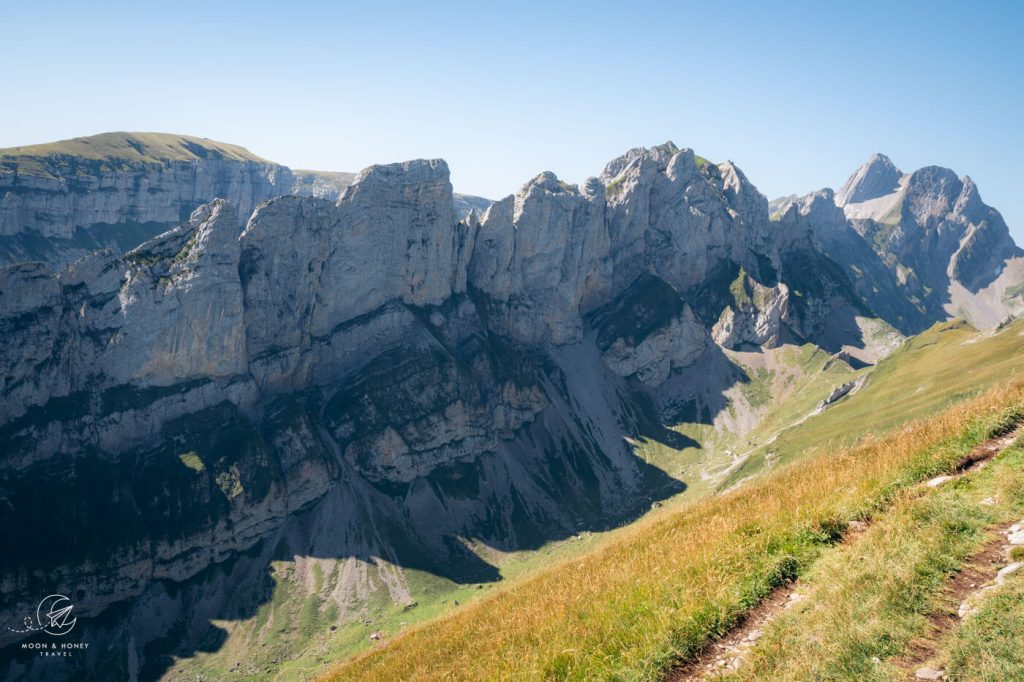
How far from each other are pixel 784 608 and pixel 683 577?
8.33 ft

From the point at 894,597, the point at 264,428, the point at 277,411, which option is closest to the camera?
the point at 894,597

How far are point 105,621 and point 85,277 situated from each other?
79.1 metres

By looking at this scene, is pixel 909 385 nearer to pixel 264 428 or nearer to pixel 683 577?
pixel 683 577

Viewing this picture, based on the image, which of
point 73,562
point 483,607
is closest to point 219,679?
point 73,562

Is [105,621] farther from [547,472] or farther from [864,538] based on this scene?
[864,538]

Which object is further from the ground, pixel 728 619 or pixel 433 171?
pixel 433 171

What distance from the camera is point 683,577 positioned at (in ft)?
47.4

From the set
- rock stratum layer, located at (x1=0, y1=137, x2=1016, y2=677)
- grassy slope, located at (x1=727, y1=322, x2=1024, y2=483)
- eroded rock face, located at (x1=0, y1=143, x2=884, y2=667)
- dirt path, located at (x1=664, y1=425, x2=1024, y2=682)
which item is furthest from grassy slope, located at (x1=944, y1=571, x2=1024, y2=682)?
eroded rock face, located at (x1=0, y1=143, x2=884, y2=667)

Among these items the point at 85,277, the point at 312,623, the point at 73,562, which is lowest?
the point at 312,623

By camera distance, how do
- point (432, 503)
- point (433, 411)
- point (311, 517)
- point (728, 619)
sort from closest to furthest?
point (728, 619)
point (311, 517)
point (432, 503)
point (433, 411)

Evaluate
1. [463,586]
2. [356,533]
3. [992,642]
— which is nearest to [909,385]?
[463,586]

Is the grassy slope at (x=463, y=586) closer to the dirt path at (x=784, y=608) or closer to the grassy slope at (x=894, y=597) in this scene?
the grassy slope at (x=894, y=597)

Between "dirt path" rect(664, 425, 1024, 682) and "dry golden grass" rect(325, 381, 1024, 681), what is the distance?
243 mm

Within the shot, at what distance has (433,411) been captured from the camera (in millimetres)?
172000
